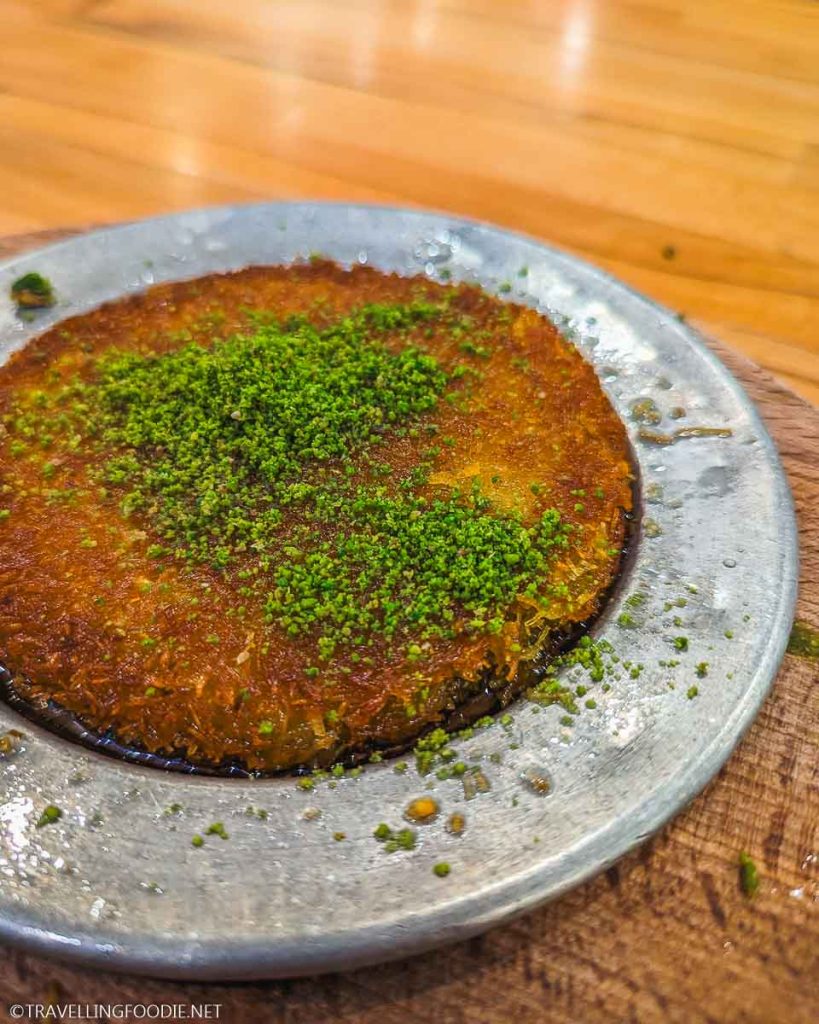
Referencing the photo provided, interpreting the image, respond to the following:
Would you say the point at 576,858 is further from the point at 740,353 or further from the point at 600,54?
the point at 600,54

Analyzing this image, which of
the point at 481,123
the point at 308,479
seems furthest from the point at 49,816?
the point at 481,123

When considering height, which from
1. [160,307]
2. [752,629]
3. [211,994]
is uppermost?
[160,307]

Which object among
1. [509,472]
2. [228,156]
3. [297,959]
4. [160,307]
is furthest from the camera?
[228,156]

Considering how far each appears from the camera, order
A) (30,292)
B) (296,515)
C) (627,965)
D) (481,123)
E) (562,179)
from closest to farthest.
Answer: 1. (627,965)
2. (296,515)
3. (30,292)
4. (562,179)
5. (481,123)

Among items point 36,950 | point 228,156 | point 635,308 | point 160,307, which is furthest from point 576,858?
point 228,156

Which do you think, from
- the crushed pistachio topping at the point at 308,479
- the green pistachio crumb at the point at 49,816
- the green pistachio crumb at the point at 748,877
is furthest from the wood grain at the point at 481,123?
the green pistachio crumb at the point at 49,816

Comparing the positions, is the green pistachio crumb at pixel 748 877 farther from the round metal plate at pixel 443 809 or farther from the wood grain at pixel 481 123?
the wood grain at pixel 481 123

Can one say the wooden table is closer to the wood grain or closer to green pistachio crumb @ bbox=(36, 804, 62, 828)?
the wood grain

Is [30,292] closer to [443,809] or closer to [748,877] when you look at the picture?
[443,809]

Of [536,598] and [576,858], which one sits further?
[536,598]
